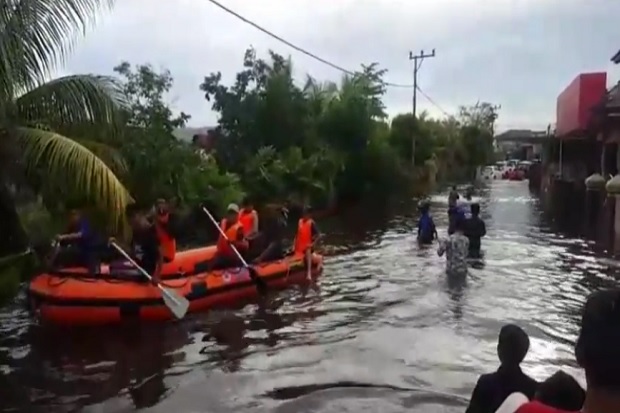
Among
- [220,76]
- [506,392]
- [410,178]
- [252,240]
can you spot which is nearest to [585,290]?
[252,240]

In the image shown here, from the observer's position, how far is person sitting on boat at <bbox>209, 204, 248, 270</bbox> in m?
12.7

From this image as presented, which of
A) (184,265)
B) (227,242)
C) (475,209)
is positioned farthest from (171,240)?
(475,209)

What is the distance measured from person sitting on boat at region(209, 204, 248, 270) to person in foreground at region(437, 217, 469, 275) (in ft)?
12.9

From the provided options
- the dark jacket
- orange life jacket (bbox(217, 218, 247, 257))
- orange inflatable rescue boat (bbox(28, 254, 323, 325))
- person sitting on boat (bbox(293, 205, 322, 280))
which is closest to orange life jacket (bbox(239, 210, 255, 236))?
orange life jacket (bbox(217, 218, 247, 257))

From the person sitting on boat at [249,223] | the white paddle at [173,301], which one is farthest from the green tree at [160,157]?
the white paddle at [173,301]

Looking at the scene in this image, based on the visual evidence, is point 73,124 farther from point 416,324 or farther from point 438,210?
point 438,210

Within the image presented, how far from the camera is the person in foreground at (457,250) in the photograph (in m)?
14.2

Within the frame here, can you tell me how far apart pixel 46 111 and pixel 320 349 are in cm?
490

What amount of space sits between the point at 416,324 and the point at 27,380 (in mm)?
5331

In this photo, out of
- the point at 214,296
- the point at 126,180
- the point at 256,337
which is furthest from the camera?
the point at 126,180

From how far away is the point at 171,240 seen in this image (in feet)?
40.9

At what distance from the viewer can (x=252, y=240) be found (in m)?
13.4

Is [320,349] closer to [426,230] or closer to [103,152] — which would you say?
[103,152]

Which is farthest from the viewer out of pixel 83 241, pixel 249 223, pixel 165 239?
pixel 249 223
